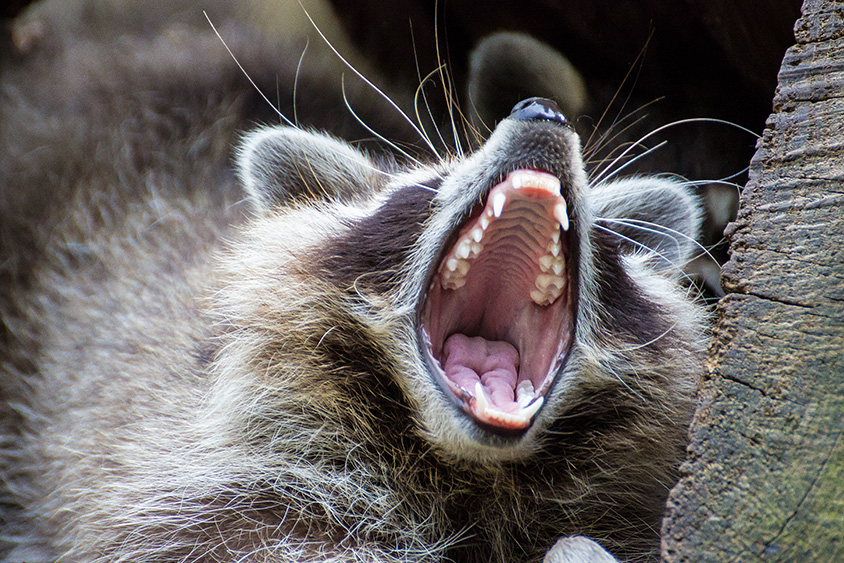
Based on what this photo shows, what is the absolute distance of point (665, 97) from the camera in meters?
3.05

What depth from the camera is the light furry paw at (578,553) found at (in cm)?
137

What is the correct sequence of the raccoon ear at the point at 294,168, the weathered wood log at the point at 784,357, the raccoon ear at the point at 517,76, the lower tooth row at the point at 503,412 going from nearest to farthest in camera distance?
1. the weathered wood log at the point at 784,357
2. the lower tooth row at the point at 503,412
3. the raccoon ear at the point at 294,168
4. the raccoon ear at the point at 517,76

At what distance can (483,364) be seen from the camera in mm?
1966

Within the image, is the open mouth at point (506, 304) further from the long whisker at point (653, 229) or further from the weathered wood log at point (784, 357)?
the weathered wood log at point (784, 357)

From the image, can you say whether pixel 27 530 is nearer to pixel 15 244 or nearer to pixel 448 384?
pixel 15 244

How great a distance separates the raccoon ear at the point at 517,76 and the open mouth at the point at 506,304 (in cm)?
133

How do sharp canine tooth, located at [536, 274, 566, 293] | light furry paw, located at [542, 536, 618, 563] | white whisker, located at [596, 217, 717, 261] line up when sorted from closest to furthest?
light furry paw, located at [542, 536, 618, 563]
sharp canine tooth, located at [536, 274, 566, 293]
white whisker, located at [596, 217, 717, 261]

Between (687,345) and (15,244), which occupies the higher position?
(687,345)

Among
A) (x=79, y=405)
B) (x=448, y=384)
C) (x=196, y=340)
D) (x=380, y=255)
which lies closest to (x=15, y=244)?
(x=79, y=405)

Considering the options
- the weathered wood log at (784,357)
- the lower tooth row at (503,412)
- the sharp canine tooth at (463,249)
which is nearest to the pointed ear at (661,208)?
the sharp canine tooth at (463,249)

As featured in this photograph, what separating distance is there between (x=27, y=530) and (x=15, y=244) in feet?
4.06

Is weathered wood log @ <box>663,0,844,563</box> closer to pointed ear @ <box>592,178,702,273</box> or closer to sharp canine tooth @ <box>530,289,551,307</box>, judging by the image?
sharp canine tooth @ <box>530,289,551,307</box>

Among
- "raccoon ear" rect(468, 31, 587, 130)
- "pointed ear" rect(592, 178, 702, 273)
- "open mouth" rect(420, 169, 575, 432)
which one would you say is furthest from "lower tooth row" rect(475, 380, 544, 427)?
"raccoon ear" rect(468, 31, 587, 130)

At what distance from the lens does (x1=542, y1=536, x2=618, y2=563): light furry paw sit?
1370 mm
